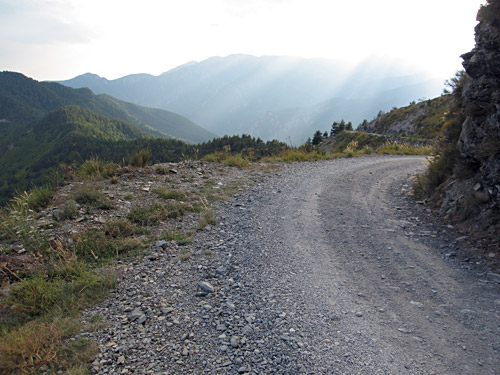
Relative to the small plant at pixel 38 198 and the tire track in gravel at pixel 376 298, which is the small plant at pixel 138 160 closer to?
the small plant at pixel 38 198

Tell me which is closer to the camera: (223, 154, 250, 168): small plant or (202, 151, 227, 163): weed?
(223, 154, 250, 168): small plant

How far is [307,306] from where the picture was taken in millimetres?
4113

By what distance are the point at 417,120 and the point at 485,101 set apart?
1724 inches

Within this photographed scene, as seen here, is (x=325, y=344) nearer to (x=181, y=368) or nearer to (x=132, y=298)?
(x=181, y=368)

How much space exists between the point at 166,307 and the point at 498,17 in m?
9.39

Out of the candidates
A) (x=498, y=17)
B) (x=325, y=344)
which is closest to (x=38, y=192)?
(x=325, y=344)

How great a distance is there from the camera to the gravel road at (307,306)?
3.14m

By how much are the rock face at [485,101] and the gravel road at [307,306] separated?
73.4 inches

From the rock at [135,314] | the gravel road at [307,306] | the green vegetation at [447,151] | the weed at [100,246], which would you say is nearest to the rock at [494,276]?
the gravel road at [307,306]

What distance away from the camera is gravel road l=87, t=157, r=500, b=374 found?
314 centimetres

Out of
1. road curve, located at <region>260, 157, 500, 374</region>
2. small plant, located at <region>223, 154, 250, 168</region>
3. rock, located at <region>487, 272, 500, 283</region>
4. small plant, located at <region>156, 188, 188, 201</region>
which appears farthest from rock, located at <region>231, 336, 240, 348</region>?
small plant, located at <region>223, 154, 250, 168</region>

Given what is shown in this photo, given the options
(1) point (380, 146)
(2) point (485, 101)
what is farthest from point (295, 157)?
(1) point (380, 146)

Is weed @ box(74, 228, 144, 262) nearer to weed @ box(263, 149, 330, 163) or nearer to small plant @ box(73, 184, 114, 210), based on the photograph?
small plant @ box(73, 184, 114, 210)

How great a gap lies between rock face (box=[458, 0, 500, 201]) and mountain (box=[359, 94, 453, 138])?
107 ft
